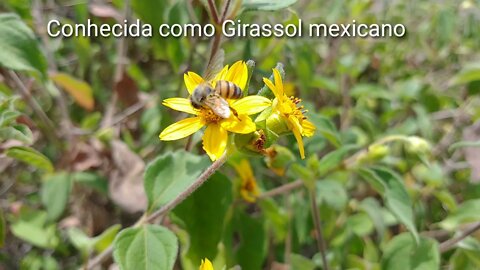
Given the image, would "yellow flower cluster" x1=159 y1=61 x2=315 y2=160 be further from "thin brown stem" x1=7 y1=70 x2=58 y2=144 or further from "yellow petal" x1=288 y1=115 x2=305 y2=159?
"thin brown stem" x1=7 y1=70 x2=58 y2=144

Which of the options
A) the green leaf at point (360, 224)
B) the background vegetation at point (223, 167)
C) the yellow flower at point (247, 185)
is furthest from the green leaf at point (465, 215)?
the yellow flower at point (247, 185)

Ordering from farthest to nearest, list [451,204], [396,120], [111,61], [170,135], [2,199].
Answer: [396,120] < [111,61] < [2,199] < [451,204] < [170,135]

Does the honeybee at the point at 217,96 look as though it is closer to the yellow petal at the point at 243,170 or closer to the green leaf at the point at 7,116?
the green leaf at the point at 7,116

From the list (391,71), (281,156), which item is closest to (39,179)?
(281,156)

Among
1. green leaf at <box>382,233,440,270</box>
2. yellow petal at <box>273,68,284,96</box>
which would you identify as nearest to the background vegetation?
green leaf at <box>382,233,440,270</box>

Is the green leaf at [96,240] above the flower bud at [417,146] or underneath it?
underneath

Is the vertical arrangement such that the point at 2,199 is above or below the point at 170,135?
below

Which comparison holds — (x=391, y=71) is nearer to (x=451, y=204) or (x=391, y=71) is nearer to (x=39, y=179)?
(x=451, y=204)
